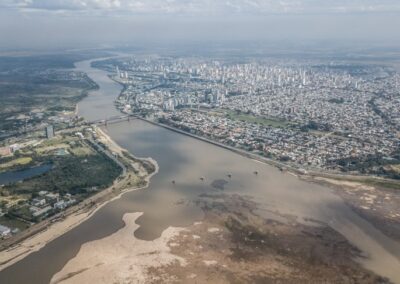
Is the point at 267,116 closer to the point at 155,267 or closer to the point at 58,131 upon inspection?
the point at 58,131

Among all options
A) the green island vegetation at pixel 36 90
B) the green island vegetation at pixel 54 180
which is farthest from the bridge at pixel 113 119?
the green island vegetation at pixel 54 180

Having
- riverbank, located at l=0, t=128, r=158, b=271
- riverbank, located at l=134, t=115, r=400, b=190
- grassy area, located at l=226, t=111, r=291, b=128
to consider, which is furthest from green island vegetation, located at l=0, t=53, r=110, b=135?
riverbank, located at l=134, t=115, r=400, b=190

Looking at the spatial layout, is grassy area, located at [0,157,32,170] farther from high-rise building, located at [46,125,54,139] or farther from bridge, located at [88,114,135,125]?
bridge, located at [88,114,135,125]

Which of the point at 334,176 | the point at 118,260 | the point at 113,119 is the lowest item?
the point at 118,260

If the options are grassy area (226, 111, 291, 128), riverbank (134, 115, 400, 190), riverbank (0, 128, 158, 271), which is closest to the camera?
riverbank (0, 128, 158, 271)

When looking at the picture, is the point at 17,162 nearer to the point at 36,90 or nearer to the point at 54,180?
the point at 54,180

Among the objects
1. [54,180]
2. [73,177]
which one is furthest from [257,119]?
[54,180]
